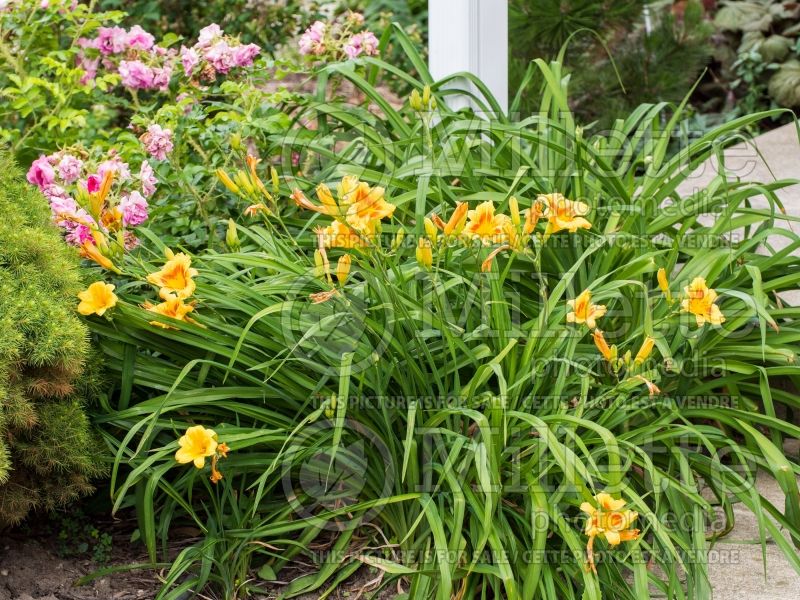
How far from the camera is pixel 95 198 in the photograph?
6.38 ft

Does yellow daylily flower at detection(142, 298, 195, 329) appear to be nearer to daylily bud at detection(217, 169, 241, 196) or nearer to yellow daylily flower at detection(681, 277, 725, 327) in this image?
daylily bud at detection(217, 169, 241, 196)

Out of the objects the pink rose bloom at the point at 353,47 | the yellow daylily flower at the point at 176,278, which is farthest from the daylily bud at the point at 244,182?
the pink rose bloom at the point at 353,47

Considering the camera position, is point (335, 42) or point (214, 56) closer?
point (214, 56)

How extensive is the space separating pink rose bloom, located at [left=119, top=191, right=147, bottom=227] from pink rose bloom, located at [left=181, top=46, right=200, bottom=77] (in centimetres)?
66

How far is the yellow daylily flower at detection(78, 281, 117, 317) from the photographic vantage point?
194cm

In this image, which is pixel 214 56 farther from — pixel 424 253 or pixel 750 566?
pixel 750 566

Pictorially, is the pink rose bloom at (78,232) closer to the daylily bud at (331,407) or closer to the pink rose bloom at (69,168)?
the pink rose bloom at (69,168)

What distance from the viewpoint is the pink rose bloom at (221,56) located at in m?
2.85

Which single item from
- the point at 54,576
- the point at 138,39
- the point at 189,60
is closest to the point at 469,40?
the point at 189,60

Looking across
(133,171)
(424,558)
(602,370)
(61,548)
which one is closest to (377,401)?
(424,558)

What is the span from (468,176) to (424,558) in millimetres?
1049

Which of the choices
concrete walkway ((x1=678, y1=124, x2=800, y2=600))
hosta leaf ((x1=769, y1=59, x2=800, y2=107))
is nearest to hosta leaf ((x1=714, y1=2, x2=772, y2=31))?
hosta leaf ((x1=769, y1=59, x2=800, y2=107))

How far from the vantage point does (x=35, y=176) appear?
2502 millimetres

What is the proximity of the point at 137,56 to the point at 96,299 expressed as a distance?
1248mm
